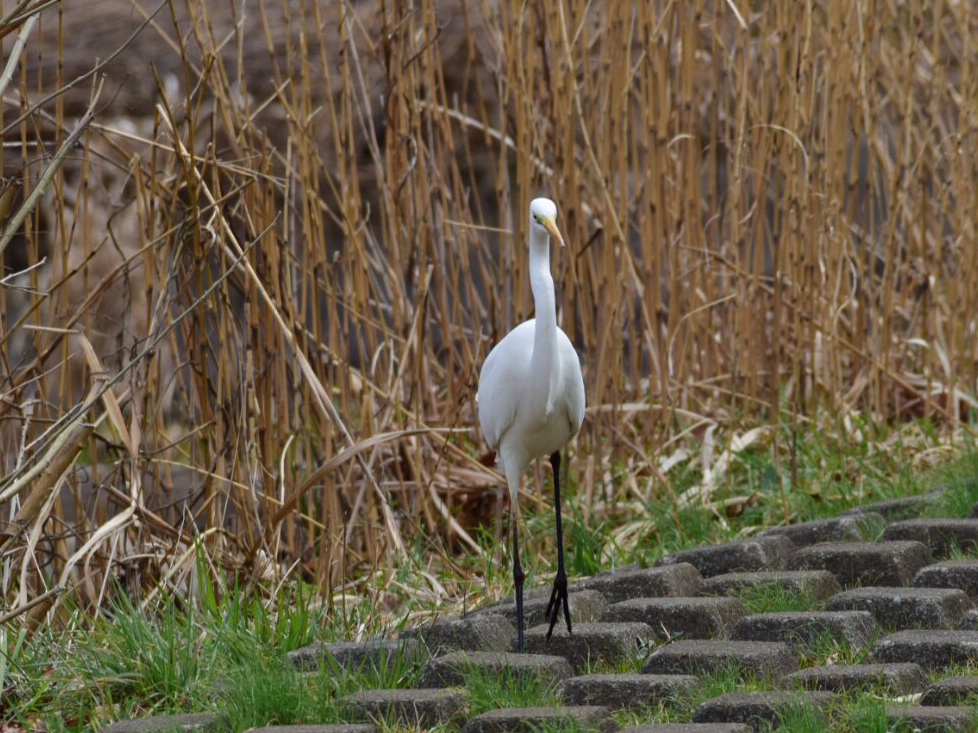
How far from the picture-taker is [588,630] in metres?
2.73

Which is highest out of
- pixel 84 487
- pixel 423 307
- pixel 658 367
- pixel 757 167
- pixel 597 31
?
pixel 597 31

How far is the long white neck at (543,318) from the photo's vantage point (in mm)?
2977

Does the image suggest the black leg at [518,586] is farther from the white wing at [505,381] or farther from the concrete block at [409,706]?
the concrete block at [409,706]

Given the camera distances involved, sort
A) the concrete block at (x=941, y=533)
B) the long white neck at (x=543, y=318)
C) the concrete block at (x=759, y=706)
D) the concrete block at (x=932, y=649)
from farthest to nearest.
A: the concrete block at (x=941, y=533)
the long white neck at (x=543, y=318)
the concrete block at (x=932, y=649)
the concrete block at (x=759, y=706)

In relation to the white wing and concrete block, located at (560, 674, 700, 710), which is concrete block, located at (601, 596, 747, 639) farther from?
the white wing

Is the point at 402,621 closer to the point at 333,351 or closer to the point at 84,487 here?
the point at 333,351

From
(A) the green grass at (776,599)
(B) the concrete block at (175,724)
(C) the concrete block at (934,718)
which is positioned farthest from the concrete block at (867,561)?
(B) the concrete block at (175,724)

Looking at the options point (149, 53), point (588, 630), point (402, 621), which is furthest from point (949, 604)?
point (149, 53)

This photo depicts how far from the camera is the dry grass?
3438 millimetres

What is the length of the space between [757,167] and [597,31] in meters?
0.72

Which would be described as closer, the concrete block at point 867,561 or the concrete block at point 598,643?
the concrete block at point 598,643

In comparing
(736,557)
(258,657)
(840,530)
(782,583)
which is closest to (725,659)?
(782,583)

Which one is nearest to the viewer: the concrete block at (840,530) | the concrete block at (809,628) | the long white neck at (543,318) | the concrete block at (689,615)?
the concrete block at (809,628)

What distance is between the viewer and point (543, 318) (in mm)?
2973
